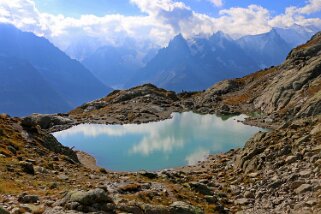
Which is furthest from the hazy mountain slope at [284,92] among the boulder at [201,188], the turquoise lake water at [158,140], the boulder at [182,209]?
the boulder at [182,209]

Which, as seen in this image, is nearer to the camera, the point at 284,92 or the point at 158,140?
the point at 158,140

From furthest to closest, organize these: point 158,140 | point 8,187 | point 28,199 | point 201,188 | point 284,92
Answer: point 284,92 < point 158,140 < point 201,188 < point 8,187 < point 28,199

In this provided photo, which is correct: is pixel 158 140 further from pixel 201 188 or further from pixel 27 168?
pixel 27 168

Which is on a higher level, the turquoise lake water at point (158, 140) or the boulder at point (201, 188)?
the turquoise lake water at point (158, 140)

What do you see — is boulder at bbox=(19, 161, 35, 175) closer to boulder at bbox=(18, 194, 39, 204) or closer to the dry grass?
the dry grass

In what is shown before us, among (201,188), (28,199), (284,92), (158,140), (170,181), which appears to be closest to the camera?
(28,199)

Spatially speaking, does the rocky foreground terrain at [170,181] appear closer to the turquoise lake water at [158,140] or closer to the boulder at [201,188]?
the boulder at [201,188]

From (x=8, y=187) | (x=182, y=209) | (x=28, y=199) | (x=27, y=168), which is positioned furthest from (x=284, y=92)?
(x=28, y=199)

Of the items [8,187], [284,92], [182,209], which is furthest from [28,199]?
[284,92]

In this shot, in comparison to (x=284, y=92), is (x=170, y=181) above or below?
below

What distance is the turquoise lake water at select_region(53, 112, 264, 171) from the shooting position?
65.8 metres

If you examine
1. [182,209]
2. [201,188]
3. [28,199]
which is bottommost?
[182,209]

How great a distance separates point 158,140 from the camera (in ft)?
273

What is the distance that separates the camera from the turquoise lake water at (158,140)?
6575 centimetres
